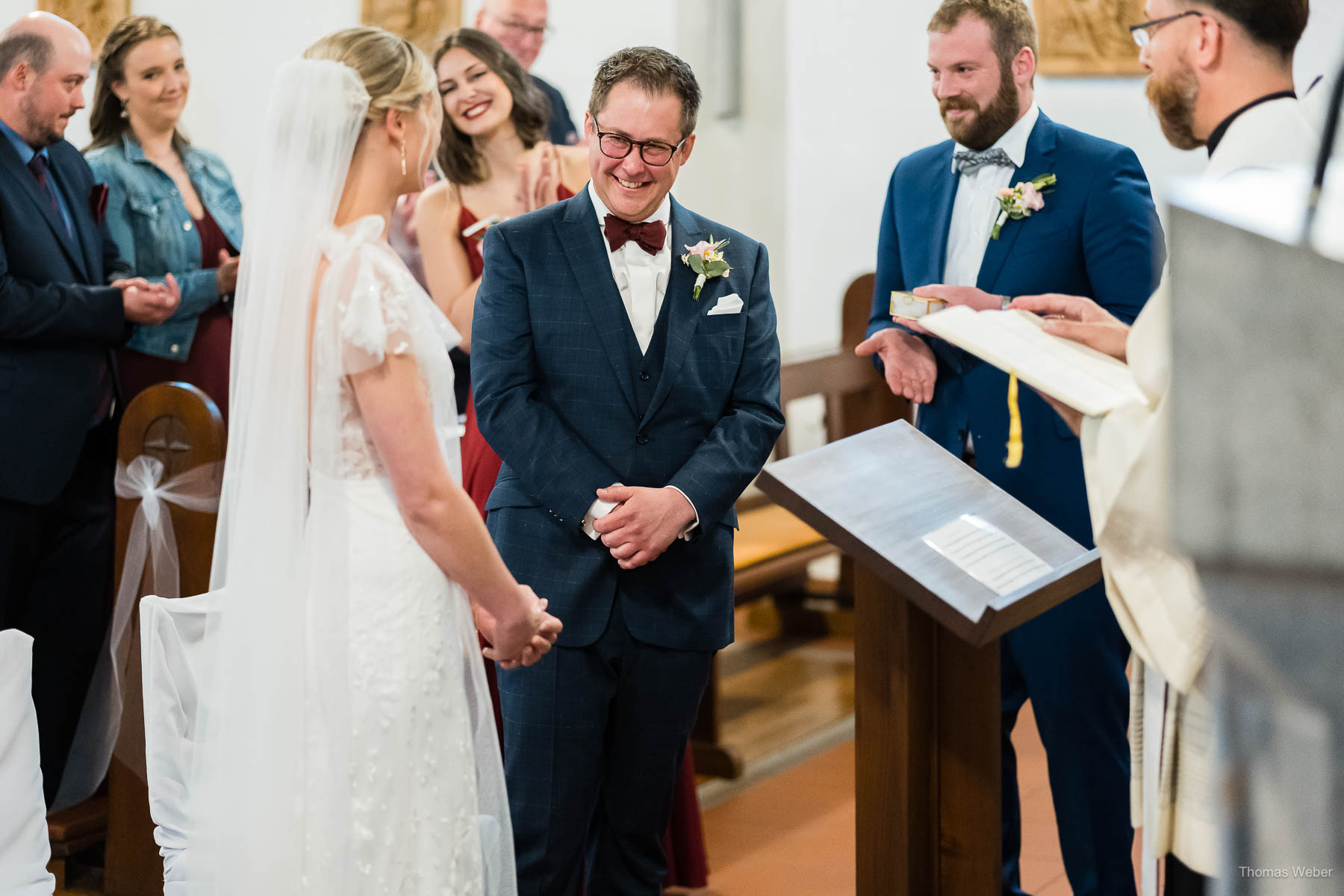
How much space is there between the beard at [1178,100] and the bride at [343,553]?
3.67 ft

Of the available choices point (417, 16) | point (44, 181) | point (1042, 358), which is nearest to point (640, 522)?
point (1042, 358)

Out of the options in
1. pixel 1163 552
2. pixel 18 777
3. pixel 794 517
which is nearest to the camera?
pixel 1163 552

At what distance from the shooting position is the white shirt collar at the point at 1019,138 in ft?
9.77

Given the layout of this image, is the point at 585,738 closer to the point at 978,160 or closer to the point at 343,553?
the point at 343,553

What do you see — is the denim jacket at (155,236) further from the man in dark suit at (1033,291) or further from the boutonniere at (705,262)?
the man in dark suit at (1033,291)

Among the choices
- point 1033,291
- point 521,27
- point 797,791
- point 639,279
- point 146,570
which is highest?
point 521,27

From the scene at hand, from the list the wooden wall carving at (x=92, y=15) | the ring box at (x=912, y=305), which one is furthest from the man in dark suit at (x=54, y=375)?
the wooden wall carving at (x=92, y=15)

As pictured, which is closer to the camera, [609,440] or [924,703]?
[609,440]

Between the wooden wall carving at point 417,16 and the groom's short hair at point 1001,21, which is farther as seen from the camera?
the wooden wall carving at point 417,16

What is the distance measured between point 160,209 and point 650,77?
2.14 m

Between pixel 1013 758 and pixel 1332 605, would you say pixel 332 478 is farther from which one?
pixel 1013 758

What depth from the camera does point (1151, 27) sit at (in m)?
1.97

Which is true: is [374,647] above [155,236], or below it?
below

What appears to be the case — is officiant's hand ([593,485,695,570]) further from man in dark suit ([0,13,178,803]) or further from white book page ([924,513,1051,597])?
man in dark suit ([0,13,178,803])
